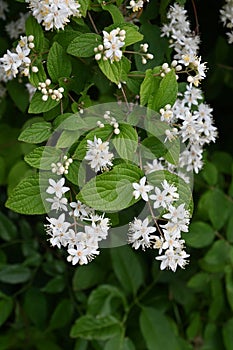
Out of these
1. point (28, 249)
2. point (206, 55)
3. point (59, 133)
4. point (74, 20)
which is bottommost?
point (28, 249)

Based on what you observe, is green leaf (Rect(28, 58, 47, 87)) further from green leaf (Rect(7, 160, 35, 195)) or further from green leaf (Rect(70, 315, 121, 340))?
green leaf (Rect(70, 315, 121, 340))

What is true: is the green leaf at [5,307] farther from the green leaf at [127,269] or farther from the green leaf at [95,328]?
the green leaf at [127,269]

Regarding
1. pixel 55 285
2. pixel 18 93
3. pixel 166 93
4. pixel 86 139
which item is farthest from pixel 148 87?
pixel 55 285

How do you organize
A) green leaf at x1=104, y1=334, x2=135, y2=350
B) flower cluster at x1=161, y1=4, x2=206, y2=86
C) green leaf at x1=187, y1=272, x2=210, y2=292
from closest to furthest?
flower cluster at x1=161, y1=4, x2=206, y2=86 → green leaf at x1=104, y1=334, x2=135, y2=350 → green leaf at x1=187, y1=272, x2=210, y2=292

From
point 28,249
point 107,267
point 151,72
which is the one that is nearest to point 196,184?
point 107,267

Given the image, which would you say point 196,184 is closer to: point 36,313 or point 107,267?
point 107,267

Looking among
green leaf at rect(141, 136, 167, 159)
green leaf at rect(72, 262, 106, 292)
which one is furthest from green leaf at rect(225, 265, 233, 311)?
green leaf at rect(141, 136, 167, 159)

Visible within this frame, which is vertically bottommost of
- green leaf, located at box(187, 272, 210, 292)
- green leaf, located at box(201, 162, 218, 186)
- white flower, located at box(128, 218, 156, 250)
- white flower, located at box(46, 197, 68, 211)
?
green leaf, located at box(187, 272, 210, 292)

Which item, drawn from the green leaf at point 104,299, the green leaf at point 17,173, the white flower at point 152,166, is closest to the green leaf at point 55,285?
the green leaf at point 104,299
